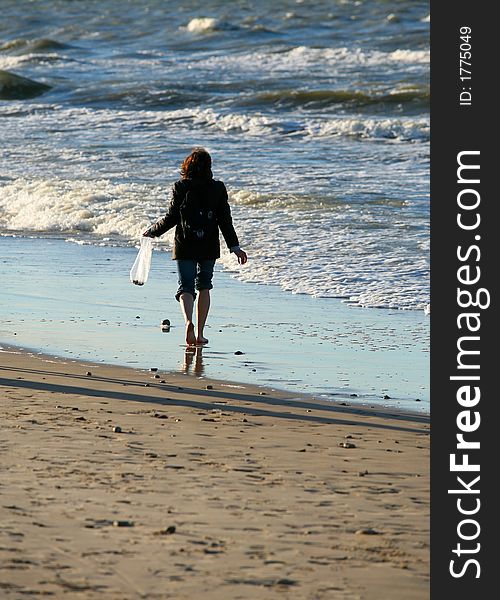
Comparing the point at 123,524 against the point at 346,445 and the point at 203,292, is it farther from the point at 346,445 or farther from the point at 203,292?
the point at 203,292

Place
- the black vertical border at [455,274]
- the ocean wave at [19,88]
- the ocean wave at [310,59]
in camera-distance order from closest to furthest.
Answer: the black vertical border at [455,274] < the ocean wave at [19,88] < the ocean wave at [310,59]

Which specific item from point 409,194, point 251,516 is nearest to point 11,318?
point 251,516

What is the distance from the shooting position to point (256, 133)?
22125 mm

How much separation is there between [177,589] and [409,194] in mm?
11843

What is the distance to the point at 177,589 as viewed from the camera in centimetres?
393

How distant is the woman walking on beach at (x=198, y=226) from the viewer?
845 cm

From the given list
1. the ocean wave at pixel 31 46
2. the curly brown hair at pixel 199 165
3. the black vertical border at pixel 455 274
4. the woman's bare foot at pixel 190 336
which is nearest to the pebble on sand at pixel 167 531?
the black vertical border at pixel 455 274

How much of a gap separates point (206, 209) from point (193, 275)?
0.47 meters

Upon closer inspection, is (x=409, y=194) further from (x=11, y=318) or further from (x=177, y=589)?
(x=177, y=589)

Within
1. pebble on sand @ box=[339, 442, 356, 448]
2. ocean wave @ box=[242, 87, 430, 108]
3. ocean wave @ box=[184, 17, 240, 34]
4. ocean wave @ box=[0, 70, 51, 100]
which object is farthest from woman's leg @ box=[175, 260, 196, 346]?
ocean wave @ box=[184, 17, 240, 34]

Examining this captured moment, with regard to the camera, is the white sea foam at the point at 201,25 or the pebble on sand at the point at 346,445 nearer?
the pebble on sand at the point at 346,445

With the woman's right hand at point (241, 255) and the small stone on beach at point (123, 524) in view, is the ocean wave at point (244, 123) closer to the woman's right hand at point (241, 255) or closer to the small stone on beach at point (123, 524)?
the woman's right hand at point (241, 255)

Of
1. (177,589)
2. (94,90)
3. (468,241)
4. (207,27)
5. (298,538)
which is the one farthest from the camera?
(207,27)

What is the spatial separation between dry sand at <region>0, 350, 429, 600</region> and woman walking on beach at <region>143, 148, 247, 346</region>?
1.73m
